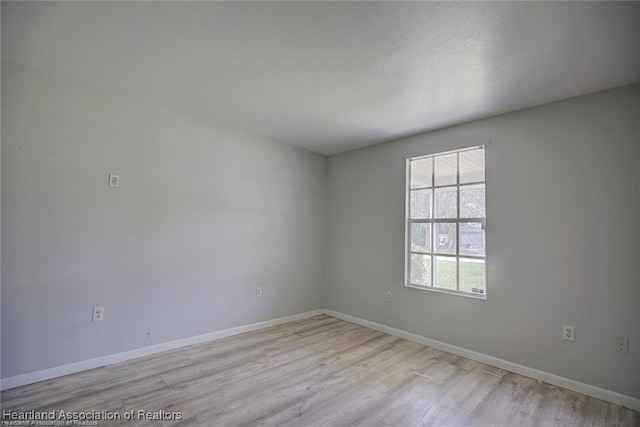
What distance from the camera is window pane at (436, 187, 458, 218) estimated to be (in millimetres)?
3312

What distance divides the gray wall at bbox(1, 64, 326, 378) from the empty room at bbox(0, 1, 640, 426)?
2 cm

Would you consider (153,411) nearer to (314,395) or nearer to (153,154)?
(314,395)

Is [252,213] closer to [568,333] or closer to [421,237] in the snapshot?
[421,237]

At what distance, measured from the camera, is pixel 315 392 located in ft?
7.53

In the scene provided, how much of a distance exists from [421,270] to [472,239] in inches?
27.6

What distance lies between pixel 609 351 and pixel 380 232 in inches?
91.1

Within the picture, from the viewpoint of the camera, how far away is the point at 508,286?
2832mm

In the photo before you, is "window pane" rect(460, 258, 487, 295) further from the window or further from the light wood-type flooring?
the light wood-type flooring

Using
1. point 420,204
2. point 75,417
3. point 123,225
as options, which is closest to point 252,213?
point 123,225

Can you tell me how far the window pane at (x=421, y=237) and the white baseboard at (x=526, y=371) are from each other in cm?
100

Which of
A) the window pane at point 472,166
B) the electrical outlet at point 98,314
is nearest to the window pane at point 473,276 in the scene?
the window pane at point 472,166

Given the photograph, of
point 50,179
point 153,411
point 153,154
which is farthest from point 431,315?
point 50,179

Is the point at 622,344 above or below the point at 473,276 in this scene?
below

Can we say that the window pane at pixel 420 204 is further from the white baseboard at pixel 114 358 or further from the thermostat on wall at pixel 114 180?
the thermostat on wall at pixel 114 180
